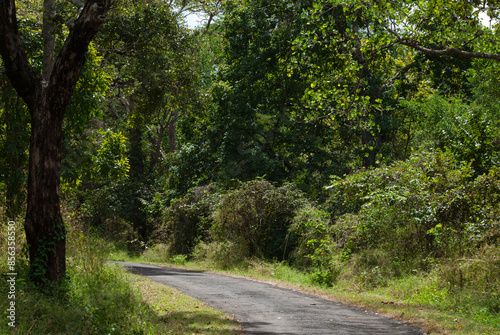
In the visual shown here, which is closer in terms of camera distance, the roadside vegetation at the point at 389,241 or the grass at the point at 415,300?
the grass at the point at 415,300

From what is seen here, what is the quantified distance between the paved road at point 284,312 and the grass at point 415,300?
0.46 meters

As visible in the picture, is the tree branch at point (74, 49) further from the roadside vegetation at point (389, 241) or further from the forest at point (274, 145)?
the roadside vegetation at point (389, 241)

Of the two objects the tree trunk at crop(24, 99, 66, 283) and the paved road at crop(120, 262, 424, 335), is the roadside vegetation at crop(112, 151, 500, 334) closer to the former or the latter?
the paved road at crop(120, 262, 424, 335)

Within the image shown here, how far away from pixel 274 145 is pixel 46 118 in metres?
15.4

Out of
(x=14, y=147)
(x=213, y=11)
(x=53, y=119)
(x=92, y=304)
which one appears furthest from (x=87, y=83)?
(x=213, y=11)

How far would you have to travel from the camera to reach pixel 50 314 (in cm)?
674

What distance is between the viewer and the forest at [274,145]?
26.5ft

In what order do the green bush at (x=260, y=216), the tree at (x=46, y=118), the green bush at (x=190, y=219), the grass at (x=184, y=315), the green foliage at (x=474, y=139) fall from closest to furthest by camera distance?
the grass at (x=184, y=315)
the tree at (x=46, y=118)
the green foliage at (x=474, y=139)
the green bush at (x=260, y=216)
the green bush at (x=190, y=219)

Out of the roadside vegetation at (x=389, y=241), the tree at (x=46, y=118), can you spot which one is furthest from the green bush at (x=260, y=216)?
the tree at (x=46, y=118)

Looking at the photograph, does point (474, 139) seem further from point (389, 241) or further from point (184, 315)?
point (184, 315)

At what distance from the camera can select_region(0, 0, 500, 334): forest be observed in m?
8.06

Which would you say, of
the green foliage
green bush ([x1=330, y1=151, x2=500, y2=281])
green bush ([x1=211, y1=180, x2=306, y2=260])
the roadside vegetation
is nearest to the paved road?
the roadside vegetation

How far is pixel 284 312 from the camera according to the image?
8.78 metres

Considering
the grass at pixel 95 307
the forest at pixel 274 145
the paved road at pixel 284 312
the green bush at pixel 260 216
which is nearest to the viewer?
the grass at pixel 95 307
